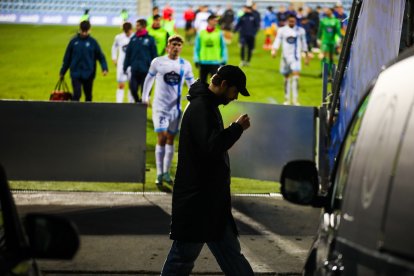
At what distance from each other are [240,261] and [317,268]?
2.77 metres

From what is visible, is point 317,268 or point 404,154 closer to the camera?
point 404,154

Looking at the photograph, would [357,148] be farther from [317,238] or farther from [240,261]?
[240,261]

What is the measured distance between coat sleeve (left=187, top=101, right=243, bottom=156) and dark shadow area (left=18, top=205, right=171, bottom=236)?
4259 mm

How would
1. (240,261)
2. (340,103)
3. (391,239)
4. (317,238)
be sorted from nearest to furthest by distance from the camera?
1. (391,239)
2. (317,238)
3. (240,261)
4. (340,103)

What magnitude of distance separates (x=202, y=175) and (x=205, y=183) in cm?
5

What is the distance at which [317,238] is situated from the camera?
16.9 ft

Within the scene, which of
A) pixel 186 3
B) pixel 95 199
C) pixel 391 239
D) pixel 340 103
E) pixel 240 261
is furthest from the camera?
pixel 186 3

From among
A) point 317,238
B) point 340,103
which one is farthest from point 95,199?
point 317,238

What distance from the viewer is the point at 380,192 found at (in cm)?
393

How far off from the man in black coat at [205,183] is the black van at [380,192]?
2.60 m

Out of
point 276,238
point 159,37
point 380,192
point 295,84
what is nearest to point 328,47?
point 295,84

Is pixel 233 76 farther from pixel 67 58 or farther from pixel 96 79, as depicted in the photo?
pixel 96 79

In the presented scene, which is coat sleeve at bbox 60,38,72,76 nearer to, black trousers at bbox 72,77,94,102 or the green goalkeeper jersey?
black trousers at bbox 72,77,94,102

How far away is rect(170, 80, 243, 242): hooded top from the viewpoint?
7.37 meters
